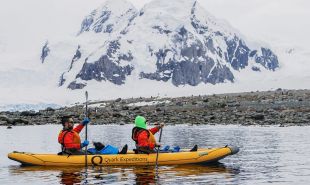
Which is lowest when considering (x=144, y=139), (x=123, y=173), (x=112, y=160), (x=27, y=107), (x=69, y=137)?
(x=123, y=173)

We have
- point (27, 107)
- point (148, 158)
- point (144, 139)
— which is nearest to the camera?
point (148, 158)

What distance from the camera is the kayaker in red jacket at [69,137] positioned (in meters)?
21.1

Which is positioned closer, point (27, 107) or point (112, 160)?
point (112, 160)

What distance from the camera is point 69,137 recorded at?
21.2 m

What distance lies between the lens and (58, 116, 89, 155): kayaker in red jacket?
2109cm

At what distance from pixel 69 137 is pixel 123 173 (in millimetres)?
3267

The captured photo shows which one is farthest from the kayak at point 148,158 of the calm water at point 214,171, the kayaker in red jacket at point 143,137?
the calm water at point 214,171

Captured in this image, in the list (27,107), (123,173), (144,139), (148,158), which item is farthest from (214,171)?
(27,107)

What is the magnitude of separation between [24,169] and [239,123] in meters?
26.8

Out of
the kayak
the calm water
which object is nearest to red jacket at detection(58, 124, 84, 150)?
the kayak

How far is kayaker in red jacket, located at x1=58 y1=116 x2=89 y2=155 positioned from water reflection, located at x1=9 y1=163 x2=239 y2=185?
988mm

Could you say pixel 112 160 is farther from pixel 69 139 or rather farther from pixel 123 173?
pixel 123 173

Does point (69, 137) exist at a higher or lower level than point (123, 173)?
higher

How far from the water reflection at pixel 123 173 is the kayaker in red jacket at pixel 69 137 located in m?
0.99
